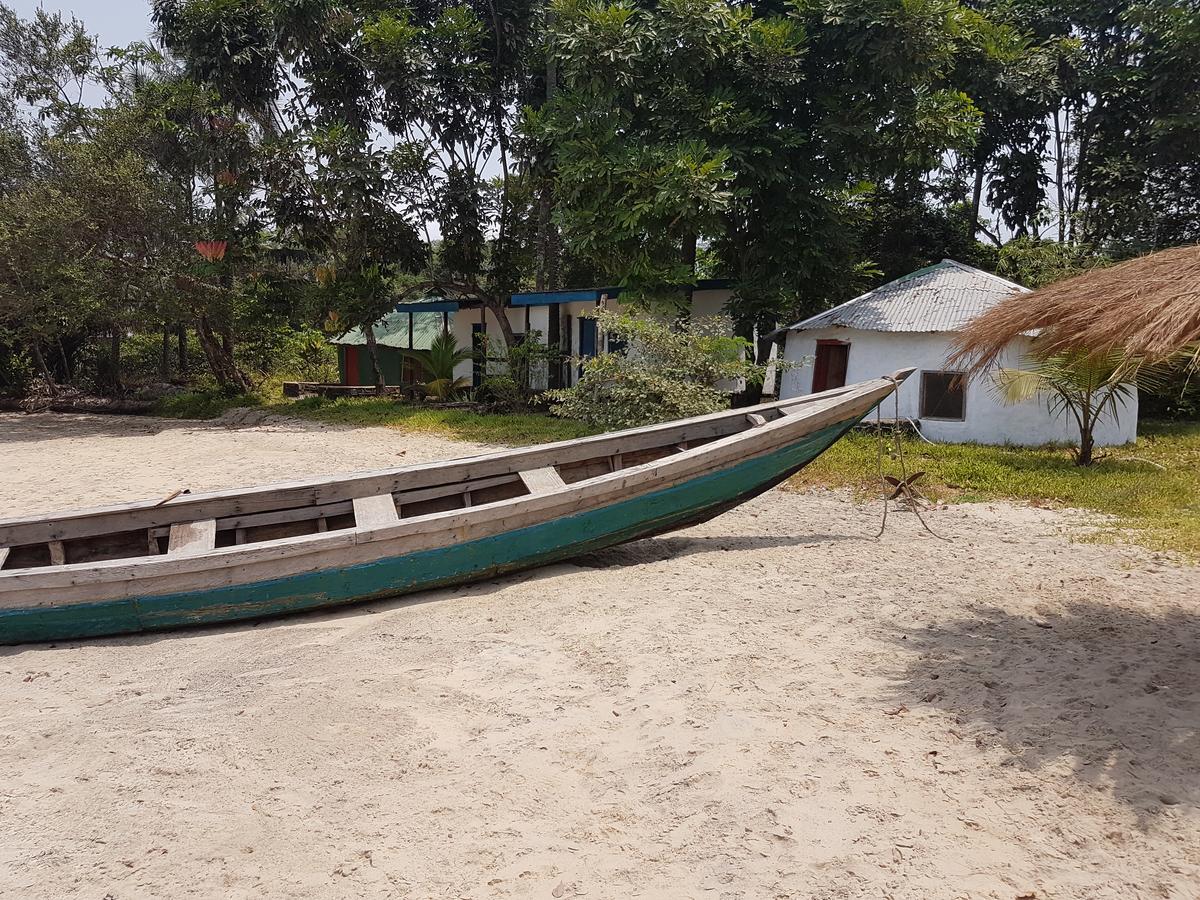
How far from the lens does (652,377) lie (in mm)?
11086

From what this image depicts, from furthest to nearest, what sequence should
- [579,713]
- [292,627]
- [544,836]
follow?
[292,627] → [579,713] → [544,836]

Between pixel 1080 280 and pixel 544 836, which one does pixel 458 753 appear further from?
pixel 1080 280

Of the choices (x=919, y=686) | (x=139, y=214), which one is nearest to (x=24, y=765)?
(x=919, y=686)

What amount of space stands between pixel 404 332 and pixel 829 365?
49.0 ft

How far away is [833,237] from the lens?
1577 centimetres

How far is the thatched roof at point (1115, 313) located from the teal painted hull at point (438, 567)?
7.01ft

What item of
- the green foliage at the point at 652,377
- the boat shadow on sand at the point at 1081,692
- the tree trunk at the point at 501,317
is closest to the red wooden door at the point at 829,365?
the green foliage at the point at 652,377

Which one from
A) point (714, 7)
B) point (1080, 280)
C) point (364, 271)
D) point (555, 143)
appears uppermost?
point (714, 7)

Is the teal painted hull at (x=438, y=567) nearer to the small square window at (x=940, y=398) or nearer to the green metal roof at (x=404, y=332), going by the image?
the small square window at (x=940, y=398)

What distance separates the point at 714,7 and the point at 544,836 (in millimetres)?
13997

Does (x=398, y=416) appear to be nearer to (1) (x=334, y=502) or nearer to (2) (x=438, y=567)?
(1) (x=334, y=502)

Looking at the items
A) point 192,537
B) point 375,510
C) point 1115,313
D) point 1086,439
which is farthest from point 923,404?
point 192,537

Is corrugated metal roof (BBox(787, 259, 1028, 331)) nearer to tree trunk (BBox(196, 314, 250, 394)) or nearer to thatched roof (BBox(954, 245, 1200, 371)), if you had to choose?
thatched roof (BBox(954, 245, 1200, 371))

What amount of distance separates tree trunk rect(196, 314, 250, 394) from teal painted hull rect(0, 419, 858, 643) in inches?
707
